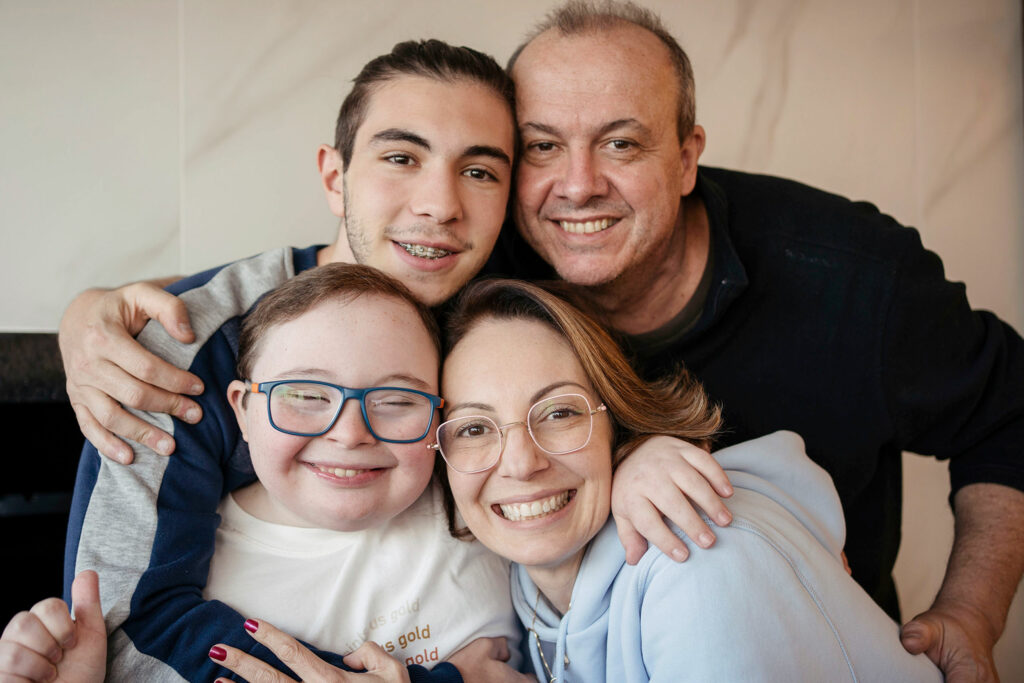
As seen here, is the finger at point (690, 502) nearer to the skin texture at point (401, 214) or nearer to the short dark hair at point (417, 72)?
the skin texture at point (401, 214)

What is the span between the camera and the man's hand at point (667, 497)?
4.01 ft

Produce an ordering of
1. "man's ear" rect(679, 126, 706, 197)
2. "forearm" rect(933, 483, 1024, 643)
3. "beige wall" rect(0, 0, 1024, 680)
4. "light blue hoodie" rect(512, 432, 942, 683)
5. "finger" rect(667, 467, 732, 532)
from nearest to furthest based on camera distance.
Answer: "light blue hoodie" rect(512, 432, 942, 683) < "finger" rect(667, 467, 732, 532) < "forearm" rect(933, 483, 1024, 643) < "man's ear" rect(679, 126, 706, 197) < "beige wall" rect(0, 0, 1024, 680)

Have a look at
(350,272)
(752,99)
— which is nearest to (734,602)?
(350,272)

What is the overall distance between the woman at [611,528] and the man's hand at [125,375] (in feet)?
1.67

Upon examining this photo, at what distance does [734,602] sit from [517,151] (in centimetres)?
114

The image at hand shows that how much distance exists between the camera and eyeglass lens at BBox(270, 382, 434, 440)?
135 centimetres

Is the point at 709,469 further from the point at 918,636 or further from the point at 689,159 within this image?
the point at 689,159

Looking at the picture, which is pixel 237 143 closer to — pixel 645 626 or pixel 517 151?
pixel 517 151

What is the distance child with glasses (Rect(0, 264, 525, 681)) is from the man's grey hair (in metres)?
0.83

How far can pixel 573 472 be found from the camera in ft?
4.54

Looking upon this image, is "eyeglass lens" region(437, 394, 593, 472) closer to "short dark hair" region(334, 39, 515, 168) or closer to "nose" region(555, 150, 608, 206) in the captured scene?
"nose" region(555, 150, 608, 206)

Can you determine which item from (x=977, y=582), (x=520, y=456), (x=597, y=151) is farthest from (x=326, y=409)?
(x=977, y=582)

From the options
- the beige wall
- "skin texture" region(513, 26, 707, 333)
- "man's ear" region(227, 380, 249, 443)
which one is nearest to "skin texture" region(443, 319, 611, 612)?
"man's ear" region(227, 380, 249, 443)

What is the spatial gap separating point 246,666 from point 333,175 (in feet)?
3.54
